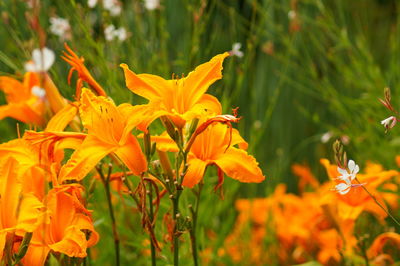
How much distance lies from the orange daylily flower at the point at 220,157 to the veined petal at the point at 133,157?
7 cm

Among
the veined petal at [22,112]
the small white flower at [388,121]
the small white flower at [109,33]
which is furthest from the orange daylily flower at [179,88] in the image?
the small white flower at [109,33]

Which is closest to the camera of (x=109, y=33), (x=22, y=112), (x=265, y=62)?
(x=22, y=112)

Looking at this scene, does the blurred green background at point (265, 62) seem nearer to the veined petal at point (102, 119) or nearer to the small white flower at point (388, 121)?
the veined petal at point (102, 119)

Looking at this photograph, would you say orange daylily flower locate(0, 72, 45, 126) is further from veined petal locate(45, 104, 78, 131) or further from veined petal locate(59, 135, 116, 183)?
veined petal locate(59, 135, 116, 183)

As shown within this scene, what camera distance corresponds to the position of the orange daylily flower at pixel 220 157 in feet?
3.06

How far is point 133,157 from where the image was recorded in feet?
3.00

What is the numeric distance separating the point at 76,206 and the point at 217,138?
238 mm

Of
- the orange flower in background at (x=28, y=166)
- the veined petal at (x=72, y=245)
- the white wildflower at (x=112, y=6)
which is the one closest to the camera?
the veined petal at (x=72, y=245)

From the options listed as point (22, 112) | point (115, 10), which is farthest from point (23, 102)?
point (115, 10)

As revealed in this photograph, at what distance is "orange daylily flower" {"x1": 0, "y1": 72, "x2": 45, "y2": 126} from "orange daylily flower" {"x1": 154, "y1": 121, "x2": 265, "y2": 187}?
1.09ft

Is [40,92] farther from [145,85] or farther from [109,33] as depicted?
[109,33]

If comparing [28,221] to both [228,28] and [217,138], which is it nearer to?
[217,138]

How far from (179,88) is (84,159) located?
178mm

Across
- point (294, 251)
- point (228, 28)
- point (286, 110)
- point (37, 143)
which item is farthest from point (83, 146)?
point (286, 110)
